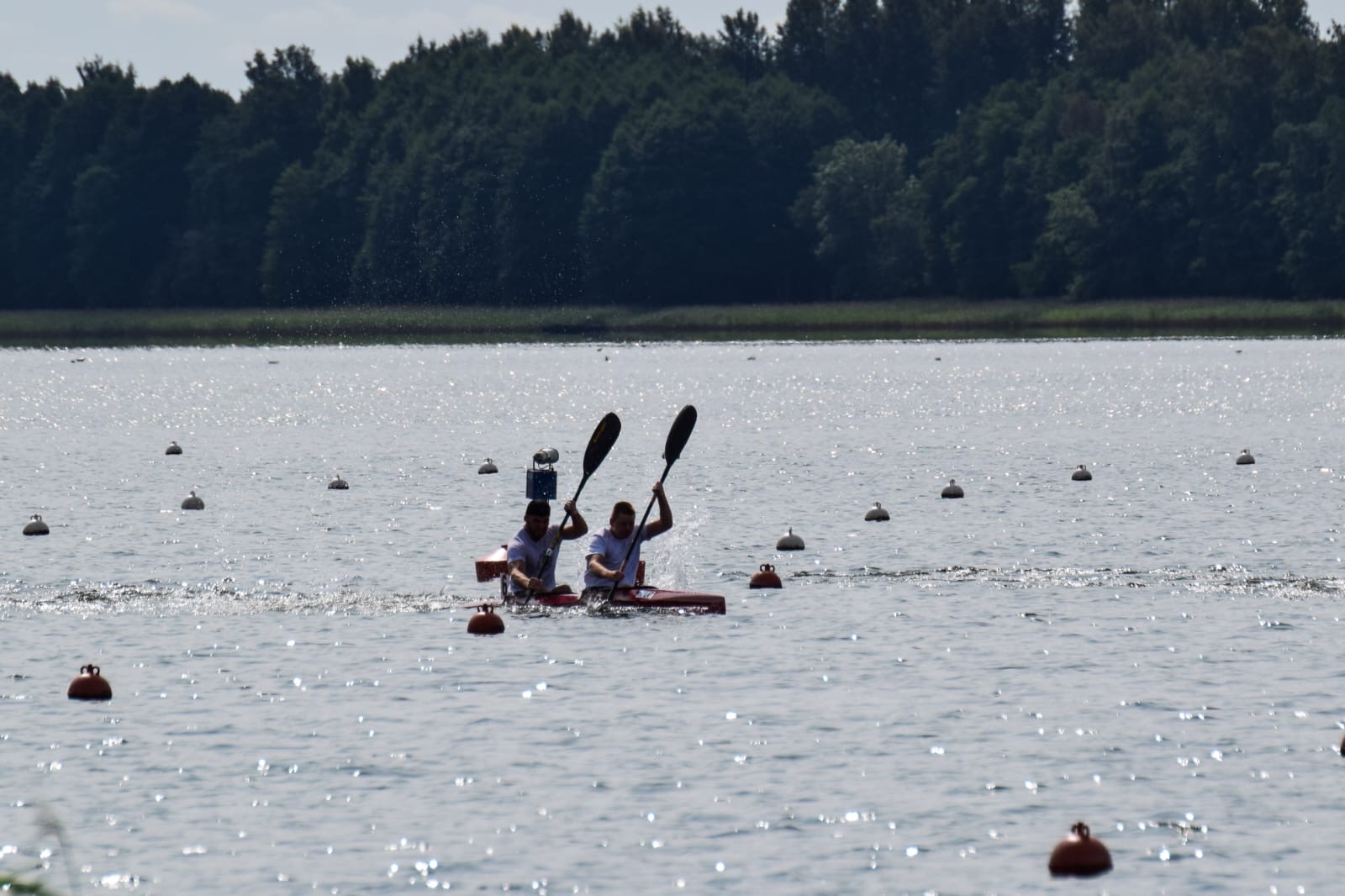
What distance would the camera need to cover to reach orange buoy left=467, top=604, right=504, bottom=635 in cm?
2633

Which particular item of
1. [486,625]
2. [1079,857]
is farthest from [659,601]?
[1079,857]

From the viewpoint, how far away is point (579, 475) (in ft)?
167

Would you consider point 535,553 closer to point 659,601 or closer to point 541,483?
point 659,601

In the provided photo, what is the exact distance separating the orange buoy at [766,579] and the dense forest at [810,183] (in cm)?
11313

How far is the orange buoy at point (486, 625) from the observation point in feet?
86.4

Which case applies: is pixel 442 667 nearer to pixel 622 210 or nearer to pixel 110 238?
pixel 622 210

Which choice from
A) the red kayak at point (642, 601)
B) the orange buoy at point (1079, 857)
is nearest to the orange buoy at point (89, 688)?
the red kayak at point (642, 601)

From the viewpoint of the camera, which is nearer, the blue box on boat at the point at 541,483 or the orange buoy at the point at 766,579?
the orange buoy at the point at 766,579

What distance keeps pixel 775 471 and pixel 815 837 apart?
3521 cm

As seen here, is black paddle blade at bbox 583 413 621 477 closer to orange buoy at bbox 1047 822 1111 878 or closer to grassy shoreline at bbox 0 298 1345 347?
orange buoy at bbox 1047 822 1111 878

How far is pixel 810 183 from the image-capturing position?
17288 centimetres

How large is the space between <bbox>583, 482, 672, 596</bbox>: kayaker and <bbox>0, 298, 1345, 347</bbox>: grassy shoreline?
387ft

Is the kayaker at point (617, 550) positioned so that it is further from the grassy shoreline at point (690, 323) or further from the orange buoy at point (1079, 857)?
the grassy shoreline at point (690, 323)

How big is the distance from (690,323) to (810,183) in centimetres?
1628
